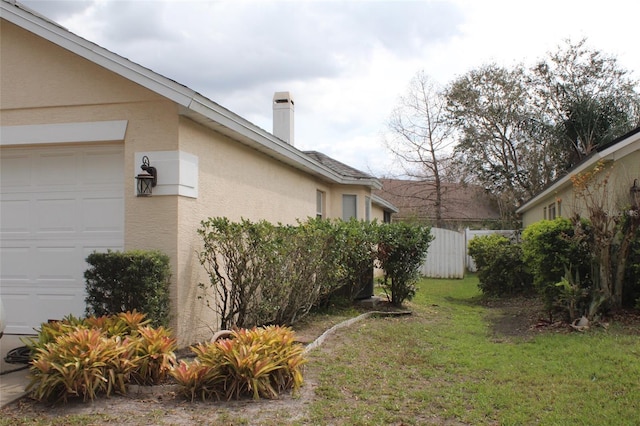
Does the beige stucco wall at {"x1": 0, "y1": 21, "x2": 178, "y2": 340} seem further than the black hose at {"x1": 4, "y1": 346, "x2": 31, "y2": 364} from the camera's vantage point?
Yes

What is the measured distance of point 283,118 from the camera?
14.7 m

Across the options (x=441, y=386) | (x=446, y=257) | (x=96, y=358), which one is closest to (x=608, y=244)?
(x=441, y=386)

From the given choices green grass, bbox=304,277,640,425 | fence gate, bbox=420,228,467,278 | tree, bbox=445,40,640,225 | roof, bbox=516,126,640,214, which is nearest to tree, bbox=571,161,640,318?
green grass, bbox=304,277,640,425

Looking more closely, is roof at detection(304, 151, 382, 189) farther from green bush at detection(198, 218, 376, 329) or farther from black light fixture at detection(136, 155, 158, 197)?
black light fixture at detection(136, 155, 158, 197)

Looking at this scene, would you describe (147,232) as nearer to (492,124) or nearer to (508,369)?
(508,369)

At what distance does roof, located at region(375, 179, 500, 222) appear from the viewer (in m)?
33.1

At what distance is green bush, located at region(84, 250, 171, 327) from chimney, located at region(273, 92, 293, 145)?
29.0ft

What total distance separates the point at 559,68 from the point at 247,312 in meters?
28.4

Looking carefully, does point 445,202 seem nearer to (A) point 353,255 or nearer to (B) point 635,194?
(A) point 353,255

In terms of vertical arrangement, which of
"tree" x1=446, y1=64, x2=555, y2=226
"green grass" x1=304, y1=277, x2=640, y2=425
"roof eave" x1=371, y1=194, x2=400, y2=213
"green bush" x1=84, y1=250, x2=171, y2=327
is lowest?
"green grass" x1=304, y1=277, x2=640, y2=425

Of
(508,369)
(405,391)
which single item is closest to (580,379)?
(508,369)

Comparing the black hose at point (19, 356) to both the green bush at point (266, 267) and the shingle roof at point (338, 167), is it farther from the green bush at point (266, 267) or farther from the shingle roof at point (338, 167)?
the shingle roof at point (338, 167)

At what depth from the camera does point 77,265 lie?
24.7ft

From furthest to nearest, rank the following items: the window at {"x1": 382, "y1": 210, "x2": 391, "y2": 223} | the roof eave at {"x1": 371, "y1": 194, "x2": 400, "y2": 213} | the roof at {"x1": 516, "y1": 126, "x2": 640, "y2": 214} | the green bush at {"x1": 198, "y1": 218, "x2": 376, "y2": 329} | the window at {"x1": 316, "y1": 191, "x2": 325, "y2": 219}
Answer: the window at {"x1": 382, "y1": 210, "x2": 391, "y2": 223}, the roof eave at {"x1": 371, "y1": 194, "x2": 400, "y2": 213}, the window at {"x1": 316, "y1": 191, "x2": 325, "y2": 219}, the roof at {"x1": 516, "y1": 126, "x2": 640, "y2": 214}, the green bush at {"x1": 198, "y1": 218, "x2": 376, "y2": 329}
